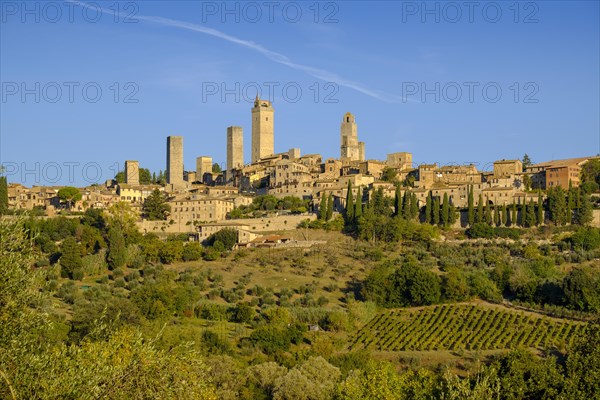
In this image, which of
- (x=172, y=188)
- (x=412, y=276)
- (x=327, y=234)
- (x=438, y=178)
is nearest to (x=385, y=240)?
(x=327, y=234)

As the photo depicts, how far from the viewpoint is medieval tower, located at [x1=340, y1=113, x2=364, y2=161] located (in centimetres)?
9606

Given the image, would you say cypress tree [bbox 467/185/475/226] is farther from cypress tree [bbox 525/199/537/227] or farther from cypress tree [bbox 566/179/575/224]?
cypress tree [bbox 566/179/575/224]

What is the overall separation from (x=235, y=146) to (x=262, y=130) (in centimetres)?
371

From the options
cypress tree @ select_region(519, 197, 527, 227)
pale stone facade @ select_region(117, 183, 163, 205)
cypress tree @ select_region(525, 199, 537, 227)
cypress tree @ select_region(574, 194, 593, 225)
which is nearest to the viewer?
cypress tree @ select_region(574, 194, 593, 225)

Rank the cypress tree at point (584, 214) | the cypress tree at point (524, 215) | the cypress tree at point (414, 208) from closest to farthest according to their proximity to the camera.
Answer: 1. the cypress tree at point (584, 214)
2. the cypress tree at point (524, 215)
3. the cypress tree at point (414, 208)

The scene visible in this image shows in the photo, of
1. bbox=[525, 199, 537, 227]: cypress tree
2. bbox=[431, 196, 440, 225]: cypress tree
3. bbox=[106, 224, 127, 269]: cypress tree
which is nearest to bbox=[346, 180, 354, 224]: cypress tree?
bbox=[431, 196, 440, 225]: cypress tree

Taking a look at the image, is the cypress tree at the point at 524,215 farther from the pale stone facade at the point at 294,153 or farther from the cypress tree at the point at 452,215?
the pale stone facade at the point at 294,153

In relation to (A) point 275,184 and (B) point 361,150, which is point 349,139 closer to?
(B) point 361,150

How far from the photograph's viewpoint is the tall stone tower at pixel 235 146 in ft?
305

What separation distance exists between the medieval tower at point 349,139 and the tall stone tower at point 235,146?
10875 mm

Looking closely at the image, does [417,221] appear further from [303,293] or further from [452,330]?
[452,330]

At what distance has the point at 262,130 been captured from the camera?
9519 centimetres

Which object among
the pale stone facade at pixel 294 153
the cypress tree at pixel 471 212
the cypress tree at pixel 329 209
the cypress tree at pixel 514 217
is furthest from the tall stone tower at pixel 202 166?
the cypress tree at pixel 514 217

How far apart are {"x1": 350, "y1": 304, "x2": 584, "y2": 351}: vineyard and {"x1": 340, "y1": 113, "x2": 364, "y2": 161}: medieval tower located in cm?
5016
